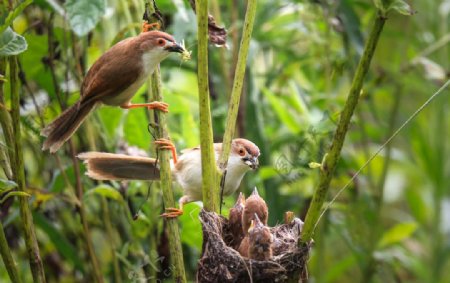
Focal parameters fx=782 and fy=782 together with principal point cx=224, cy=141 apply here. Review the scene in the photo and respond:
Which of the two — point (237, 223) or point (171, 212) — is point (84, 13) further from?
point (237, 223)

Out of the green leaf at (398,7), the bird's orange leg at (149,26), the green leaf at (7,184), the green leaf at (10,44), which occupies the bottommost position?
the green leaf at (7,184)

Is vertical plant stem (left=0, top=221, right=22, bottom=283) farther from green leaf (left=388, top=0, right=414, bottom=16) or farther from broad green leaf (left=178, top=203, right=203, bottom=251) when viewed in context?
green leaf (left=388, top=0, right=414, bottom=16)

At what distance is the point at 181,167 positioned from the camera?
2.74 m

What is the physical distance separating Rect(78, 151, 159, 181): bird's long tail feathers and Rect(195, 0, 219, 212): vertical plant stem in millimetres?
439

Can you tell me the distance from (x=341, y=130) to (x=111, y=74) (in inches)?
28.7

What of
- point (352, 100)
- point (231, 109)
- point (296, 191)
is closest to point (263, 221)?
point (231, 109)

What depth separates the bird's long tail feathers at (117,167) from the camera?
2.40 metres

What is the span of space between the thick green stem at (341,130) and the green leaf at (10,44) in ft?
2.62

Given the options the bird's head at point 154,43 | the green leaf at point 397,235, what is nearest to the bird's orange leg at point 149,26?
the bird's head at point 154,43

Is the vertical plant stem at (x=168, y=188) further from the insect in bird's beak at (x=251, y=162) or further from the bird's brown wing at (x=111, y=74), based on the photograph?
the insect in bird's beak at (x=251, y=162)

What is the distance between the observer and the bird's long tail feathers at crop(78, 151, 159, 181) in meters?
2.40

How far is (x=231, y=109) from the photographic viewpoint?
192 cm

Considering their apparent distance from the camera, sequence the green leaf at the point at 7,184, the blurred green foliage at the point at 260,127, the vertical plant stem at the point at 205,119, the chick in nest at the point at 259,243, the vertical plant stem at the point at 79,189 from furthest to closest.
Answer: the blurred green foliage at the point at 260,127 → the vertical plant stem at the point at 79,189 → the green leaf at the point at 7,184 → the chick in nest at the point at 259,243 → the vertical plant stem at the point at 205,119

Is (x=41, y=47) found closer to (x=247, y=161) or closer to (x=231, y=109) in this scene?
(x=247, y=161)
